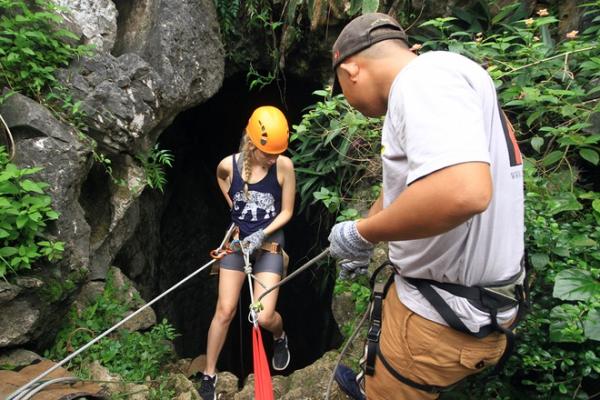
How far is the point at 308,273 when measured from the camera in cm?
770

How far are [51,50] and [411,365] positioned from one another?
3753mm

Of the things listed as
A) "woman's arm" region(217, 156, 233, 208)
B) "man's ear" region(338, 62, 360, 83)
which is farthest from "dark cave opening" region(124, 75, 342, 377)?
"man's ear" region(338, 62, 360, 83)

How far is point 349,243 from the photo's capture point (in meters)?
1.74

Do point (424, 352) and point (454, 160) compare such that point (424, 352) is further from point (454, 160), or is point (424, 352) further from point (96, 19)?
point (96, 19)

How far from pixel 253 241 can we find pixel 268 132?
0.92m

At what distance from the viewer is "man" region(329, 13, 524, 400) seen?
1173mm

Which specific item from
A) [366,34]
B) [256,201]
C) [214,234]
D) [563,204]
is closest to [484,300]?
[366,34]

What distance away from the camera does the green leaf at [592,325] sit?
1896 millimetres

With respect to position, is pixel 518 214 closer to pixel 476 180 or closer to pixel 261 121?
pixel 476 180

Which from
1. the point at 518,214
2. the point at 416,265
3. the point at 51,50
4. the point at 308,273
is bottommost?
the point at 308,273

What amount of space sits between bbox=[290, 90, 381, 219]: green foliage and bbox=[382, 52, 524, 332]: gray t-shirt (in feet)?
7.17

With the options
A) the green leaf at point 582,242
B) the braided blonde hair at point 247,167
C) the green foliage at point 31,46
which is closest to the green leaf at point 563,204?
the green leaf at point 582,242

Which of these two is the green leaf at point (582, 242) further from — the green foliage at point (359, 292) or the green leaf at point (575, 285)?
the green foliage at point (359, 292)

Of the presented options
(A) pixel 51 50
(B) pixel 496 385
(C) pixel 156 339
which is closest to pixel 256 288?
(C) pixel 156 339
